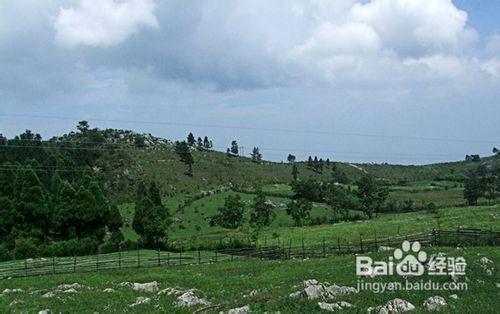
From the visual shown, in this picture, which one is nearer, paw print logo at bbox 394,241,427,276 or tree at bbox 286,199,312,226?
paw print logo at bbox 394,241,427,276

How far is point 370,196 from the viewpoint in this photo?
367ft

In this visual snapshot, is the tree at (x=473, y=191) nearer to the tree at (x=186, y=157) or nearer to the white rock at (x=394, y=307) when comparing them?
the tree at (x=186, y=157)

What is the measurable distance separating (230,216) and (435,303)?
266ft

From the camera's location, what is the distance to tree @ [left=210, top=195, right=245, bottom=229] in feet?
323

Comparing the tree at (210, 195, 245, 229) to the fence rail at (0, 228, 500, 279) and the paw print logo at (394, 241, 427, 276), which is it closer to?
the fence rail at (0, 228, 500, 279)

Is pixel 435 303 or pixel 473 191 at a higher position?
pixel 473 191

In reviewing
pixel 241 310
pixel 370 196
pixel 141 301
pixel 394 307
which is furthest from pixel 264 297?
pixel 370 196

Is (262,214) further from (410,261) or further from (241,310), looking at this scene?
(241,310)

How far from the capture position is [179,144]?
182125 millimetres

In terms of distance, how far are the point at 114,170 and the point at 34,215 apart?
6512 cm

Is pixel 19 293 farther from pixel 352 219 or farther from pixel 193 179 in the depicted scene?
pixel 193 179

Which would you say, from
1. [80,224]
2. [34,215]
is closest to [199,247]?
[80,224]

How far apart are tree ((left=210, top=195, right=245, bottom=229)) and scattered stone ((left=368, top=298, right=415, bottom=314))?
263 feet

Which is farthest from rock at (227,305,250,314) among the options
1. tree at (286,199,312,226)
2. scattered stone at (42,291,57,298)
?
tree at (286,199,312,226)
